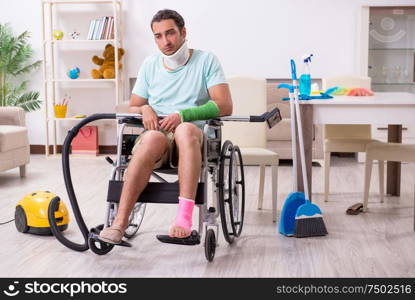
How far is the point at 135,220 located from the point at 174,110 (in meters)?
0.68

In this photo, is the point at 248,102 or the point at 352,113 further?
the point at 248,102

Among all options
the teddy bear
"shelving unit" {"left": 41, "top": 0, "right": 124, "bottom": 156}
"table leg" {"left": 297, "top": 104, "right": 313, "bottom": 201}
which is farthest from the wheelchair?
"shelving unit" {"left": 41, "top": 0, "right": 124, "bottom": 156}

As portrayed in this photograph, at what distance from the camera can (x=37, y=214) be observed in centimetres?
330

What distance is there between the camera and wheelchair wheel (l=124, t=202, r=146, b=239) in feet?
10.8

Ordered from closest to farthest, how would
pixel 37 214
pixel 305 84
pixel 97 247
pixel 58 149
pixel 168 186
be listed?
pixel 168 186 < pixel 97 247 < pixel 37 214 < pixel 305 84 < pixel 58 149

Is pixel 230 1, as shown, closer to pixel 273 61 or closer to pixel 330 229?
pixel 273 61

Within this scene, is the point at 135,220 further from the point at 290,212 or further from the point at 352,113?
the point at 352,113

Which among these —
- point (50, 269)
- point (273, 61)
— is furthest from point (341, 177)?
point (50, 269)

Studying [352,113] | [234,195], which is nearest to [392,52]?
[352,113]

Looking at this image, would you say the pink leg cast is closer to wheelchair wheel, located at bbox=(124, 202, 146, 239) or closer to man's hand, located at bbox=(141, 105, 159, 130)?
man's hand, located at bbox=(141, 105, 159, 130)

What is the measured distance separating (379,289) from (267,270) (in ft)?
1.57

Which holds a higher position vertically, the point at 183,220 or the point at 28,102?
the point at 28,102

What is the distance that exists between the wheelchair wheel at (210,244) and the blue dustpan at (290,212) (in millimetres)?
603

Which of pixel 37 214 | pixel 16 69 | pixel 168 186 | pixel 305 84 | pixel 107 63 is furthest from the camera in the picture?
pixel 16 69
